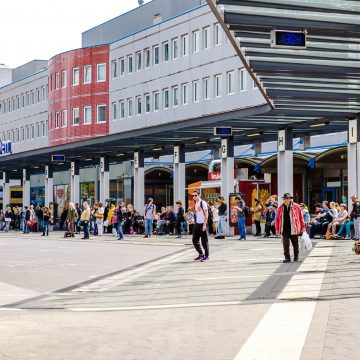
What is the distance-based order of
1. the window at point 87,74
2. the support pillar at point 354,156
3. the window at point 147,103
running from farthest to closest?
the window at point 87,74, the window at point 147,103, the support pillar at point 354,156

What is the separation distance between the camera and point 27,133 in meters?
95.6

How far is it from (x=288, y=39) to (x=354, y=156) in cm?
1669

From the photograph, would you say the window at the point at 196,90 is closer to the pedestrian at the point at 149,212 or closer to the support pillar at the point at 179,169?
the support pillar at the point at 179,169

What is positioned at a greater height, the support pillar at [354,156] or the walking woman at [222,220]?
the support pillar at [354,156]

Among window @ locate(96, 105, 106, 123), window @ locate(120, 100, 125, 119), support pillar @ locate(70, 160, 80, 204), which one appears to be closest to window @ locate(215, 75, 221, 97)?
support pillar @ locate(70, 160, 80, 204)

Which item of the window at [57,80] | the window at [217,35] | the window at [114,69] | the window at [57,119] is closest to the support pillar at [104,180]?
the window at [217,35]

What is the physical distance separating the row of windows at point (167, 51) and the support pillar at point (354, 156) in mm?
23932

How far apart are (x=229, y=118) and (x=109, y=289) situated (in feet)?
67.7

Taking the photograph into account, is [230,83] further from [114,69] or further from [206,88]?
[114,69]

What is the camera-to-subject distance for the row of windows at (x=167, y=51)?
6055 cm

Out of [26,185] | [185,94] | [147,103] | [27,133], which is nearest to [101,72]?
[147,103]

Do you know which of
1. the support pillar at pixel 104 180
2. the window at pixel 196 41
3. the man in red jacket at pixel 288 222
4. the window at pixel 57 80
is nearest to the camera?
the man in red jacket at pixel 288 222

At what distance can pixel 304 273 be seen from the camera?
20.2 meters

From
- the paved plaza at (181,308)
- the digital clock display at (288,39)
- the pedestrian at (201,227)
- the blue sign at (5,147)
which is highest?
the blue sign at (5,147)
